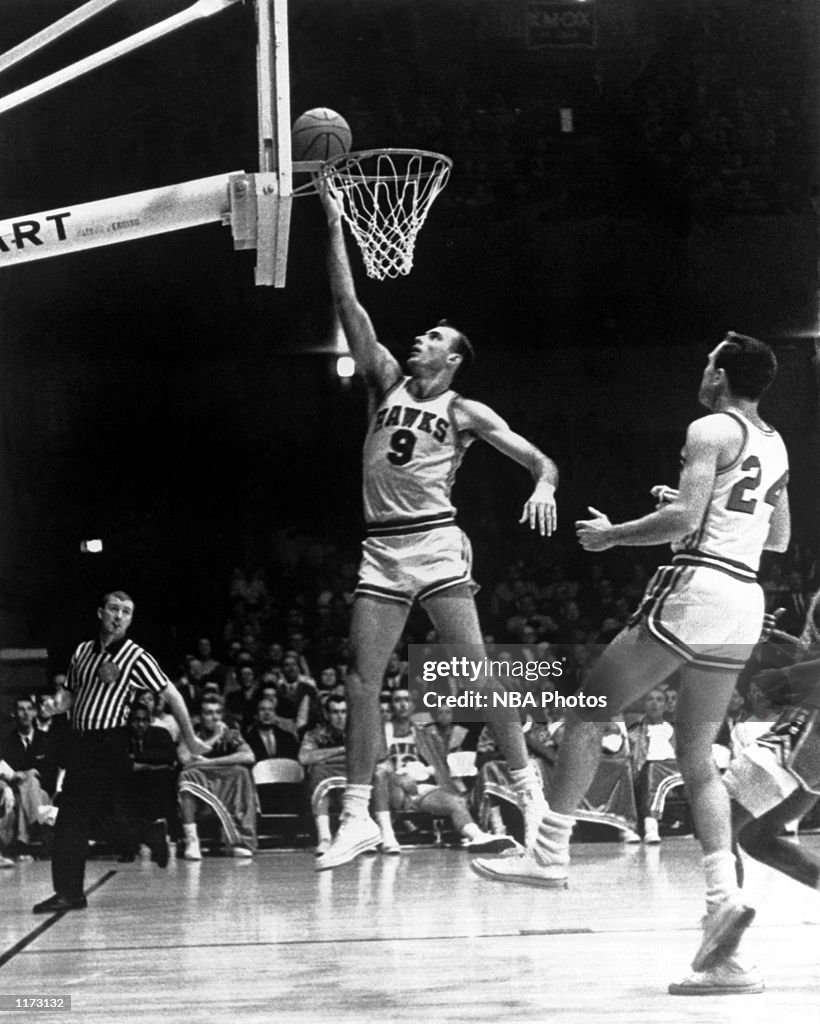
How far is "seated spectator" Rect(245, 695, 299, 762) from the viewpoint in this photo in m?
5.12

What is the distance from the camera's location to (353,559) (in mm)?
4855

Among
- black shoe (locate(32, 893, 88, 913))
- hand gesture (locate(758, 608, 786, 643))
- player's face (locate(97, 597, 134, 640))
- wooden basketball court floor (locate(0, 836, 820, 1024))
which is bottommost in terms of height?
black shoe (locate(32, 893, 88, 913))

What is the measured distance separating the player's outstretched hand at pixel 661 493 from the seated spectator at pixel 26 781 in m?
2.48

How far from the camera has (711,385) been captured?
15.1 feet

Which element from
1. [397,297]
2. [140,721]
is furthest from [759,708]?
[140,721]

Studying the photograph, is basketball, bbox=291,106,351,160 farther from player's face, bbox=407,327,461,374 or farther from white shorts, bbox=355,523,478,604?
white shorts, bbox=355,523,478,604

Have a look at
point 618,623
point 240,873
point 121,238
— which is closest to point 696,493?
point 618,623

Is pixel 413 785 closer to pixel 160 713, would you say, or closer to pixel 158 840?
pixel 160 713

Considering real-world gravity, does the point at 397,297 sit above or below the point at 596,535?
above

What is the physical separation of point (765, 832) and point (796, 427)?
1431 millimetres

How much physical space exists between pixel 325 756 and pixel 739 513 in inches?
69.7

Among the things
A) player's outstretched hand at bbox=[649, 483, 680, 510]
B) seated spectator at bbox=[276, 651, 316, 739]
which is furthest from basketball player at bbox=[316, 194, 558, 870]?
player's outstretched hand at bbox=[649, 483, 680, 510]

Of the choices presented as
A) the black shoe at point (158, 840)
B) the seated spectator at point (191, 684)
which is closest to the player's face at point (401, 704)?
the seated spectator at point (191, 684)

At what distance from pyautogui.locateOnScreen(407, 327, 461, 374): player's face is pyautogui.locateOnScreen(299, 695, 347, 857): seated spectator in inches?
47.5
